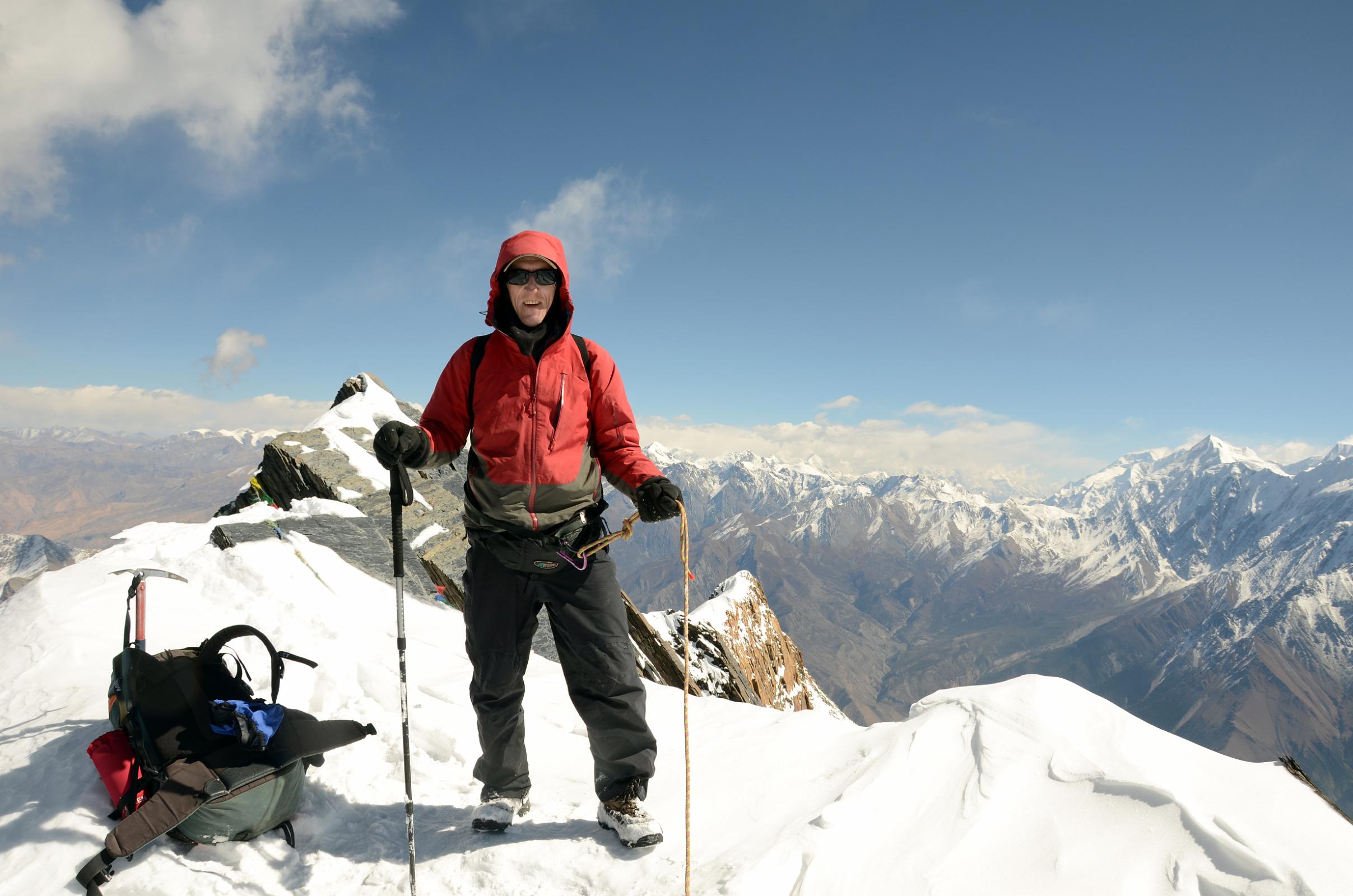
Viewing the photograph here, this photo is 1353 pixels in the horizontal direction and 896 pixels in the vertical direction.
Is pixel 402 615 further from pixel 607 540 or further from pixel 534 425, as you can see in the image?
pixel 534 425

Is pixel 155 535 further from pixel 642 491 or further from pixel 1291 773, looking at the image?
pixel 1291 773

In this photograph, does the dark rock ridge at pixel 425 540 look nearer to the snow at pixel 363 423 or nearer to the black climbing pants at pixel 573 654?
the snow at pixel 363 423

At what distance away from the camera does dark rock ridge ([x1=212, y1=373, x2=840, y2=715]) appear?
10953 millimetres

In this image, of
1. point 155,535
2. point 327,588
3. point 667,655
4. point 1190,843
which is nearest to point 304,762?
point 327,588

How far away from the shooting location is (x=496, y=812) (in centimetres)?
443

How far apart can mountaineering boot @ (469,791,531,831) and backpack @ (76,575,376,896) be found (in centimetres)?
121

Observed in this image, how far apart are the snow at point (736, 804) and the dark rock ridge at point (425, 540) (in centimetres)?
303

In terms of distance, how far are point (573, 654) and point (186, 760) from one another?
2.56m

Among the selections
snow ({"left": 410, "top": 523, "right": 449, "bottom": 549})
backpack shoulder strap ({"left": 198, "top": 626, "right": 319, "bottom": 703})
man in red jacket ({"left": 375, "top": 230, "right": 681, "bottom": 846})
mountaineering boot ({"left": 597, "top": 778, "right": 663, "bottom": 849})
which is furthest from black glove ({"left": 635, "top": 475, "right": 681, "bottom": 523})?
snow ({"left": 410, "top": 523, "right": 449, "bottom": 549})

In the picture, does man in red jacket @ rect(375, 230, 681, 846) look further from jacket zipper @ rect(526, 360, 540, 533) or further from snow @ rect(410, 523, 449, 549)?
snow @ rect(410, 523, 449, 549)

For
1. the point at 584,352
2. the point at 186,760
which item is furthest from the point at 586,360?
the point at 186,760

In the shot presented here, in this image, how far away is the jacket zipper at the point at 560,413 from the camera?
426 centimetres

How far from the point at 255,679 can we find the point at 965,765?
626cm

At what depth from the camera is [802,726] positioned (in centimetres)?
599
